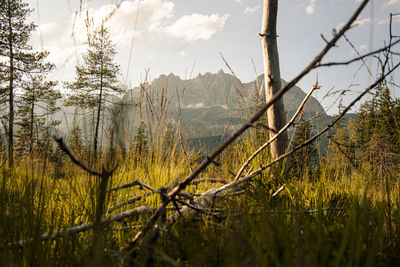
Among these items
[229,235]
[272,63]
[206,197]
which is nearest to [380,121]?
[272,63]

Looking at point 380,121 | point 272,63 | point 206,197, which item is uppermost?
point 272,63

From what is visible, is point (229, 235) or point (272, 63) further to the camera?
point (272, 63)

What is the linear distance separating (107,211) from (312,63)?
1341mm

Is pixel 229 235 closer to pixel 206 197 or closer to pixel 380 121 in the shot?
pixel 206 197

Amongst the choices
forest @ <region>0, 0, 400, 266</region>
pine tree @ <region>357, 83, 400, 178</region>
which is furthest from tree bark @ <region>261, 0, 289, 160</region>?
pine tree @ <region>357, 83, 400, 178</region>

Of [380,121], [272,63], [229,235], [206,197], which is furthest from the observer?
[272,63]

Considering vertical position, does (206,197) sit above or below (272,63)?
below

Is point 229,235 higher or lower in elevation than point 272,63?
lower

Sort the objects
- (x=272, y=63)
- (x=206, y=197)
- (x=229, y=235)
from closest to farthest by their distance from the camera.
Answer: (x=229, y=235)
(x=206, y=197)
(x=272, y=63)

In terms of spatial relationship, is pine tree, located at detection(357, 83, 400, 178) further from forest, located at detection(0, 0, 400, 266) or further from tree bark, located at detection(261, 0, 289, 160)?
tree bark, located at detection(261, 0, 289, 160)

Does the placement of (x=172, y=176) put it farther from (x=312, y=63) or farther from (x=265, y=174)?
(x=312, y=63)

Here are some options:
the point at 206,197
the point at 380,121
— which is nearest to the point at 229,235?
the point at 206,197

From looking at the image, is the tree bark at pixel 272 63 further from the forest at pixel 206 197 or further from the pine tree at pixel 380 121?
the pine tree at pixel 380 121

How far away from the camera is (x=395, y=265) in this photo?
818 mm
